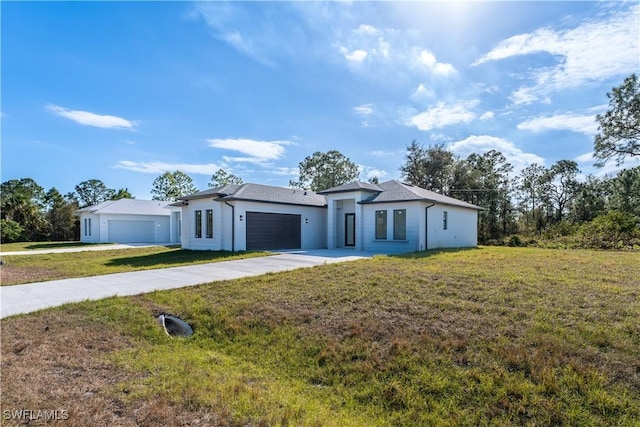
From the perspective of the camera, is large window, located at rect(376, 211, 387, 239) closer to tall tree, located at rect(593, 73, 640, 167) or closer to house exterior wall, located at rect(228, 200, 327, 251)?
house exterior wall, located at rect(228, 200, 327, 251)

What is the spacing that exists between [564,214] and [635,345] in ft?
120

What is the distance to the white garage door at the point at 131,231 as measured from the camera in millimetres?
29391

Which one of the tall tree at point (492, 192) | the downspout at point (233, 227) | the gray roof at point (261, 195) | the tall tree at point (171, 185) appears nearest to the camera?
the downspout at point (233, 227)

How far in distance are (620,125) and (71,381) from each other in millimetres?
32179

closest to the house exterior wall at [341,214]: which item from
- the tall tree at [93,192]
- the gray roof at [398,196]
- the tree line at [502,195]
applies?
the gray roof at [398,196]

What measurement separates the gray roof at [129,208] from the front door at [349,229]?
739 inches

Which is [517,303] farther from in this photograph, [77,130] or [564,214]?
[564,214]

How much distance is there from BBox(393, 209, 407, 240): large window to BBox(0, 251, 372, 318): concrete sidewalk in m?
7.20

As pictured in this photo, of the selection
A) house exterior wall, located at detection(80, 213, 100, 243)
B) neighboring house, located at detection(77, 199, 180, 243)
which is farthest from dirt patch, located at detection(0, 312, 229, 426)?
house exterior wall, located at detection(80, 213, 100, 243)

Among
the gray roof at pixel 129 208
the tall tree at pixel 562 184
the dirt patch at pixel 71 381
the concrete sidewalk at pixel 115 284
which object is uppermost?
the tall tree at pixel 562 184

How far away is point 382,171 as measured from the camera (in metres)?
40.9

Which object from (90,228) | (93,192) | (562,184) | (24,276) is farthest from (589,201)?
(93,192)

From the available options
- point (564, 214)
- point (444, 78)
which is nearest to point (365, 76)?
point (444, 78)

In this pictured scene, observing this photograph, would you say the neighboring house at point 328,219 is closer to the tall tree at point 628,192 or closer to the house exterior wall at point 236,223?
the house exterior wall at point 236,223
